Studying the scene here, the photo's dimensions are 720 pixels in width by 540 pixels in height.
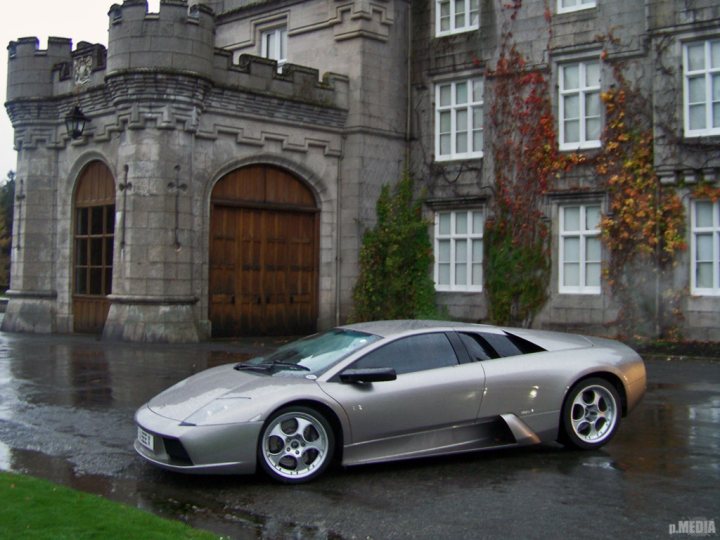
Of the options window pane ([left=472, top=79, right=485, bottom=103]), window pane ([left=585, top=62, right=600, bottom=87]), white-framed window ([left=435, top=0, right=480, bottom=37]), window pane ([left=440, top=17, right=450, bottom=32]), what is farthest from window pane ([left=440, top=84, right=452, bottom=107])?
window pane ([left=585, top=62, right=600, bottom=87])

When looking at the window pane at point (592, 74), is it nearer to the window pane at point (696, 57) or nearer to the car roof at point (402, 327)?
the window pane at point (696, 57)

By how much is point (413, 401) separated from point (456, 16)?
16836 mm

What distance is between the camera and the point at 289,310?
2102 cm

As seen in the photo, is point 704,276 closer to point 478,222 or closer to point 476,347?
point 478,222

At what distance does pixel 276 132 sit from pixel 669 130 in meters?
8.62

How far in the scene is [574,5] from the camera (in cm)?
2030

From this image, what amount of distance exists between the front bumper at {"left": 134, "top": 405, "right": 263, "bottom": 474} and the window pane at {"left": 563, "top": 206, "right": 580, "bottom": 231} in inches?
575

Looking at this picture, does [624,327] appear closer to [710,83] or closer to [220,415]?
[710,83]

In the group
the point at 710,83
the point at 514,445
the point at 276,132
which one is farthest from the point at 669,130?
the point at 514,445

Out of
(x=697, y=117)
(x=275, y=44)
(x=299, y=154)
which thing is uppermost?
(x=275, y=44)

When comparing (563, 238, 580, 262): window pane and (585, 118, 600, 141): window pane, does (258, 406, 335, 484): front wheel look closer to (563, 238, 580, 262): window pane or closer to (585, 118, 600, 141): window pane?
(563, 238, 580, 262): window pane

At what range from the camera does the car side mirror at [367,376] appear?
7.29 m

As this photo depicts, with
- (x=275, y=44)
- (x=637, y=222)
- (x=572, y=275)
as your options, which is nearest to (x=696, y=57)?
(x=637, y=222)

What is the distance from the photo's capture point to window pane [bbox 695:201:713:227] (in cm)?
1803
